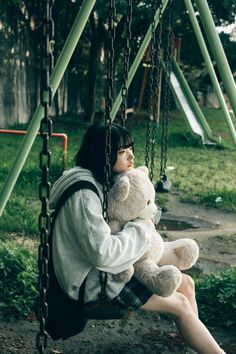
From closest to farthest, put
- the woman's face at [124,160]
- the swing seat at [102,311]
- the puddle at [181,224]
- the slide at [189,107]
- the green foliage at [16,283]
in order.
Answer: the swing seat at [102,311]
the woman's face at [124,160]
the green foliage at [16,283]
the puddle at [181,224]
the slide at [189,107]

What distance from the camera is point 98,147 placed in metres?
2.52

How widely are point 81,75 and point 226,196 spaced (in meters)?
10.3

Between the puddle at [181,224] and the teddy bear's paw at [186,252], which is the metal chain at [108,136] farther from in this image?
the puddle at [181,224]

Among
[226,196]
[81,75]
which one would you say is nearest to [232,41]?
[81,75]

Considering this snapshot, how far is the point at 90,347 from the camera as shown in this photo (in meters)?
3.04

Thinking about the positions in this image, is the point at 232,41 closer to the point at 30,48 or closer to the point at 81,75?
the point at 81,75

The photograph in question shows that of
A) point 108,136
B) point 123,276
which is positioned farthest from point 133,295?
point 108,136

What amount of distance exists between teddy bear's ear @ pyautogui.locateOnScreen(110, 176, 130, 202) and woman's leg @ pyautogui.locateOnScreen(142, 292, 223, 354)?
50 centimetres

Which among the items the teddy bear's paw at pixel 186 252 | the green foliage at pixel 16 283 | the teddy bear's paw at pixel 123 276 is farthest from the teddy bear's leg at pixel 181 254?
the green foliage at pixel 16 283

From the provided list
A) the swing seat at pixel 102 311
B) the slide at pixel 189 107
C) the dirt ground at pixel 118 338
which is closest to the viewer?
the swing seat at pixel 102 311

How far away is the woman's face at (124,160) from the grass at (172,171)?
2.41 meters

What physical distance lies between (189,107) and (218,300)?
366 inches

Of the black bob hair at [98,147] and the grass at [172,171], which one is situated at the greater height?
the black bob hair at [98,147]

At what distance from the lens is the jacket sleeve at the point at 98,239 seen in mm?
2291
